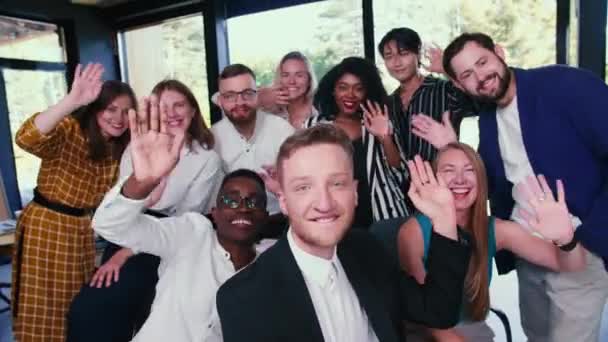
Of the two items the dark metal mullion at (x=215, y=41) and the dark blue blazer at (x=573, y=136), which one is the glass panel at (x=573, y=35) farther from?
the dark metal mullion at (x=215, y=41)

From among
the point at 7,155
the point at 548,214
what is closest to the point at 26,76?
the point at 7,155

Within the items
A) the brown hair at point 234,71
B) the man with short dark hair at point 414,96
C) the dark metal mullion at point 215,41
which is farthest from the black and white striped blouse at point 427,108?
the dark metal mullion at point 215,41

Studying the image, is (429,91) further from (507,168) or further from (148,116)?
(148,116)

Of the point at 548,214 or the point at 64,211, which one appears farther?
the point at 64,211

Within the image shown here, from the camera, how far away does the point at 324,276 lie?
1.26 metres

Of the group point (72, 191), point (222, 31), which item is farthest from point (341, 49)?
point (72, 191)

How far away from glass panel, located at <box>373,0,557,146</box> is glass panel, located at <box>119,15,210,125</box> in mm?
2706

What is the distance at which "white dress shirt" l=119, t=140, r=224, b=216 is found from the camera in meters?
2.08

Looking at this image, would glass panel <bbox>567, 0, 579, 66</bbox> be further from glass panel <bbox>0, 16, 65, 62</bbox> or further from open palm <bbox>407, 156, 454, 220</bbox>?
glass panel <bbox>0, 16, 65, 62</bbox>

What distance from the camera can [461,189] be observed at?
1.84m

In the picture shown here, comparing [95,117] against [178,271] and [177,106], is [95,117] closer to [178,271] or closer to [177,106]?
[177,106]

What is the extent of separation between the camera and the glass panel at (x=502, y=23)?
385 cm

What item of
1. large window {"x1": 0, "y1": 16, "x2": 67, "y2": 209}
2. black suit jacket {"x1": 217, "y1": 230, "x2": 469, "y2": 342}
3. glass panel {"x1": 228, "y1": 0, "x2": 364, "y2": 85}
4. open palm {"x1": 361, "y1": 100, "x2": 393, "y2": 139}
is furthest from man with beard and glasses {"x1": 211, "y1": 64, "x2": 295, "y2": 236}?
large window {"x1": 0, "y1": 16, "x2": 67, "y2": 209}

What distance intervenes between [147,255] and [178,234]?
0.29 m
